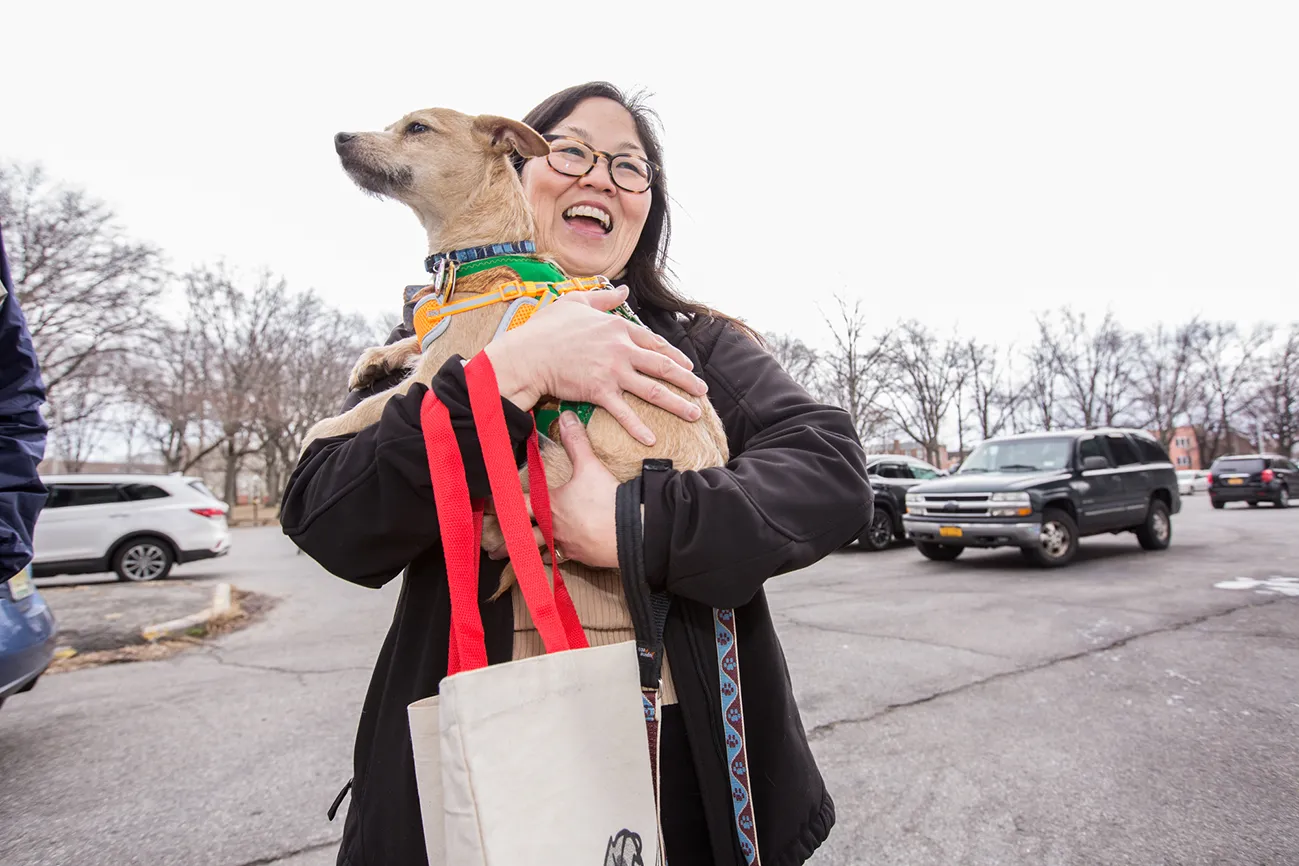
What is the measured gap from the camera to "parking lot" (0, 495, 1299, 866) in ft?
9.96

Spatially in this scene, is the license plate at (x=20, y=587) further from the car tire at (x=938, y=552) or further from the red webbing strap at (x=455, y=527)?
the car tire at (x=938, y=552)

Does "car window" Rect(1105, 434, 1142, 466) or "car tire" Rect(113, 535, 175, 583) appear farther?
"car window" Rect(1105, 434, 1142, 466)

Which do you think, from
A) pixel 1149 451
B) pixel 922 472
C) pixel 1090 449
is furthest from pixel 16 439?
pixel 922 472

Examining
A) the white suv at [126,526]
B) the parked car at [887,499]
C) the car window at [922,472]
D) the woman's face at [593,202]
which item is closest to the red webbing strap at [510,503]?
the woman's face at [593,202]

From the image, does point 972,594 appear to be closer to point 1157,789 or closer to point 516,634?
point 1157,789

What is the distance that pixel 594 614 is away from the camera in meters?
1.31

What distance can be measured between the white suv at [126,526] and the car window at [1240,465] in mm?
33408

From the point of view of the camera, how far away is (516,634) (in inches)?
51.1

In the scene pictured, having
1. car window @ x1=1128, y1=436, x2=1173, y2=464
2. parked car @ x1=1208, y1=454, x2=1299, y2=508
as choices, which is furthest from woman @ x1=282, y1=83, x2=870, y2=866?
parked car @ x1=1208, y1=454, x2=1299, y2=508

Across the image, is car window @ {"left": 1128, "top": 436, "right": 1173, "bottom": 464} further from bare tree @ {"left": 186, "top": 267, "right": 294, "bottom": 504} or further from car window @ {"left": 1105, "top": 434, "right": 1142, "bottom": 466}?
bare tree @ {"left": 186, "top": 267, "right": 294, "bottom": 504}

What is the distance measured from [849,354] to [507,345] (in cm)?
3489

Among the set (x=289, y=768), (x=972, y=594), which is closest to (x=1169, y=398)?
(x=972, y=594)

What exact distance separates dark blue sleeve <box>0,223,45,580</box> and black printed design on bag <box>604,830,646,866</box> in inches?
69.0

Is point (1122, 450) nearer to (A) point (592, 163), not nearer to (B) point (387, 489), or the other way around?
(A) point (592, 163)
